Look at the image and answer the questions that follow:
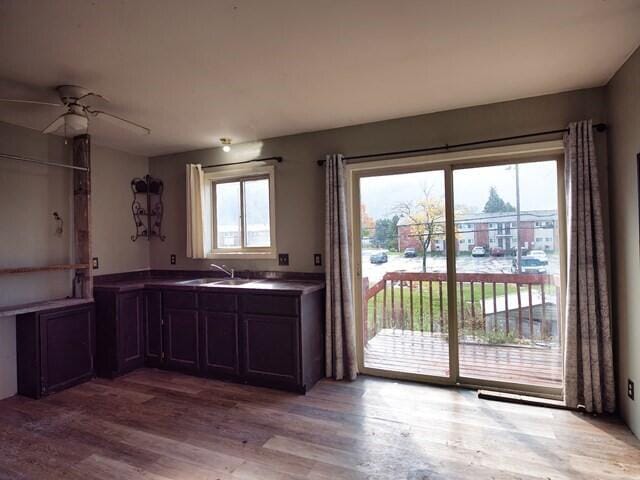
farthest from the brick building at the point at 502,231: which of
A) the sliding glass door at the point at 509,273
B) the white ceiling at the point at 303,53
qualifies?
the white ceiling at the point at 303,53

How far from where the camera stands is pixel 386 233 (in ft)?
11.4

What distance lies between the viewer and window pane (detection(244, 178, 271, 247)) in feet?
12.9

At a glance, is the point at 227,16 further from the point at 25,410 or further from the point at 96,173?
the point at 25,410

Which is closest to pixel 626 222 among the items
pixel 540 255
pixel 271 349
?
pixel 540 255

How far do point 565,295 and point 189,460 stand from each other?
2.94m

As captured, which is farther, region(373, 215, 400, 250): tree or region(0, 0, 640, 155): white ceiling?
region(373, 215, 400, 250): tree

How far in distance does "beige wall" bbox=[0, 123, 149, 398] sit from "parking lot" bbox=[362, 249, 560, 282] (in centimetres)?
286

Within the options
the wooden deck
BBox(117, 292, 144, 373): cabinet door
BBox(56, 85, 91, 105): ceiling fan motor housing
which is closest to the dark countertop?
BBox(117, 292, 144, 373): cabinet door

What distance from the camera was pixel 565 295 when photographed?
9.30 ft

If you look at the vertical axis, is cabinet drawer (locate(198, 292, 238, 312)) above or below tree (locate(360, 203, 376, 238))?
below

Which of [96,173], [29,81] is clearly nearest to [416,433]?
[29,81]

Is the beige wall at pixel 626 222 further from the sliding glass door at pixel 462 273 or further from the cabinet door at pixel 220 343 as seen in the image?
the cabinet door at pixel 220 343

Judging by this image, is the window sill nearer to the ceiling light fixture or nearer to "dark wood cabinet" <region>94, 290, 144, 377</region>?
"dark wood cabinet" <region>94, 290, 144, 377</region>

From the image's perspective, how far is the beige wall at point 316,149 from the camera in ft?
9.28
